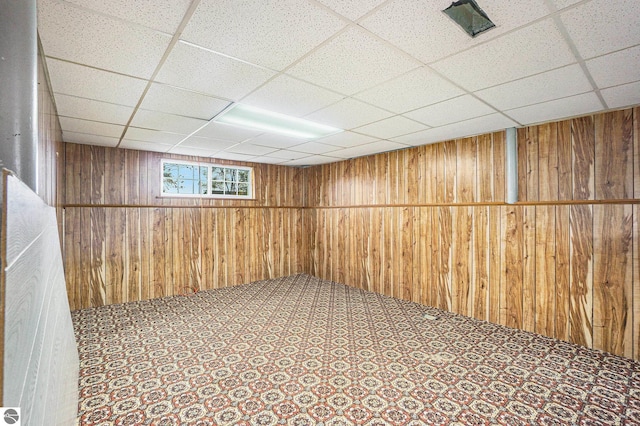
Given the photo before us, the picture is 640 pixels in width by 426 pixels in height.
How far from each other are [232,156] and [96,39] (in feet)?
12.5

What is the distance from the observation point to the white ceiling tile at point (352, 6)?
1.43m

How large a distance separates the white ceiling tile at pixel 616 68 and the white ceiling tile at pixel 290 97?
6.12 ft

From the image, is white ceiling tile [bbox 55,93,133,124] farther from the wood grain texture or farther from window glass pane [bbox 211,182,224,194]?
window glass pane [bbox 211,182,224,194]

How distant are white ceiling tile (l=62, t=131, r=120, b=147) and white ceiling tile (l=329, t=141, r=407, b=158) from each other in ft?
11.3

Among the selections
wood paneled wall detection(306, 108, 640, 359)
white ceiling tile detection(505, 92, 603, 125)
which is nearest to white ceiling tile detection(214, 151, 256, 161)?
wood paneled wall detection(306, 108, 640, 359)

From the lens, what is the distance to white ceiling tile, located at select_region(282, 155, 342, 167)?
18.6 ft

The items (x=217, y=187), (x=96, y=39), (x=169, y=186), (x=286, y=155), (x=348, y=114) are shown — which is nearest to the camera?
(x=96, y=39)

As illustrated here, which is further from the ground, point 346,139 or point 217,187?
point 346,139

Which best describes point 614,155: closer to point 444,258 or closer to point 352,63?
point 444,258

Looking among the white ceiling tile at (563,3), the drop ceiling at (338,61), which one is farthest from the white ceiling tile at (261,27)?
the white ceiling tile at (563,3)

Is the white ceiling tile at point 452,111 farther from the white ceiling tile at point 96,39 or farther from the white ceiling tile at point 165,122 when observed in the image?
the white ceiling tile at point 165,122

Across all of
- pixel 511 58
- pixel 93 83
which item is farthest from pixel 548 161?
pixel 93 83

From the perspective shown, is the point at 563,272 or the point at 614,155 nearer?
the point at 614,155

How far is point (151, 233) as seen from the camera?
502 centimetres
